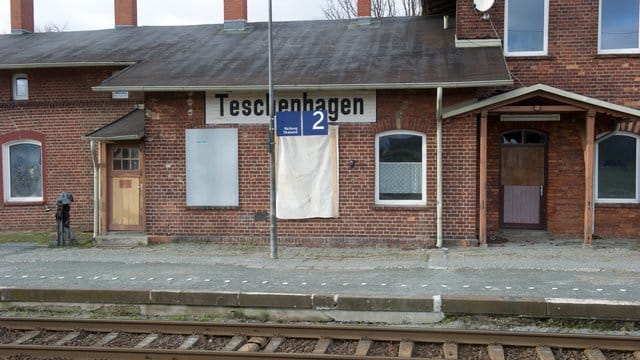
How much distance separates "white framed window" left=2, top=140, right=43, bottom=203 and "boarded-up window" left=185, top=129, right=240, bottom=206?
5370 mm

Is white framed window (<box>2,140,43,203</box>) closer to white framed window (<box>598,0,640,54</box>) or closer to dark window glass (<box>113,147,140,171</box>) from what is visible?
dark window glass (<box>113,147,140,171</box>)

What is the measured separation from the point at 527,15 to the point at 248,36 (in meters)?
7.10

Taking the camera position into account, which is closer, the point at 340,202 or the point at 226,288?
the point at 226,288

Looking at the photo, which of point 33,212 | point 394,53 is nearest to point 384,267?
point 394,53

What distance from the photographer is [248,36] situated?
1645 centimetres

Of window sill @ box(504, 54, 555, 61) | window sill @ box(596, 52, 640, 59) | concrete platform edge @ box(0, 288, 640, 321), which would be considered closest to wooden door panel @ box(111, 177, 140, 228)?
concrete platform edge @ box(0, 288, 640, 321)

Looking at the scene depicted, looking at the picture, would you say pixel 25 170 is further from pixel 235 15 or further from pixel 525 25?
pixel 525 25

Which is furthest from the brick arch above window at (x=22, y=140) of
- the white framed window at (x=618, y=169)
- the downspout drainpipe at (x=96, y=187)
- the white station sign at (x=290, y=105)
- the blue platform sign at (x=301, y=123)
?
the white framed window at (x=618, y=169)

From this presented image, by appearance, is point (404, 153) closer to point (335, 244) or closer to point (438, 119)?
point (438, 119)

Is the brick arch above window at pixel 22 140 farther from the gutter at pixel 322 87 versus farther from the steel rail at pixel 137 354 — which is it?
the steel rail at pixel 137 354

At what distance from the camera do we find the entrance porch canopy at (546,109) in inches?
447

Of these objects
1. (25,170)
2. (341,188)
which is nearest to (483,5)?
(341,188)

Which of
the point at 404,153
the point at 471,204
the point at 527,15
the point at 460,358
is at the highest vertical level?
the point at 527,15

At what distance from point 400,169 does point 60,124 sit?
29.4ft
